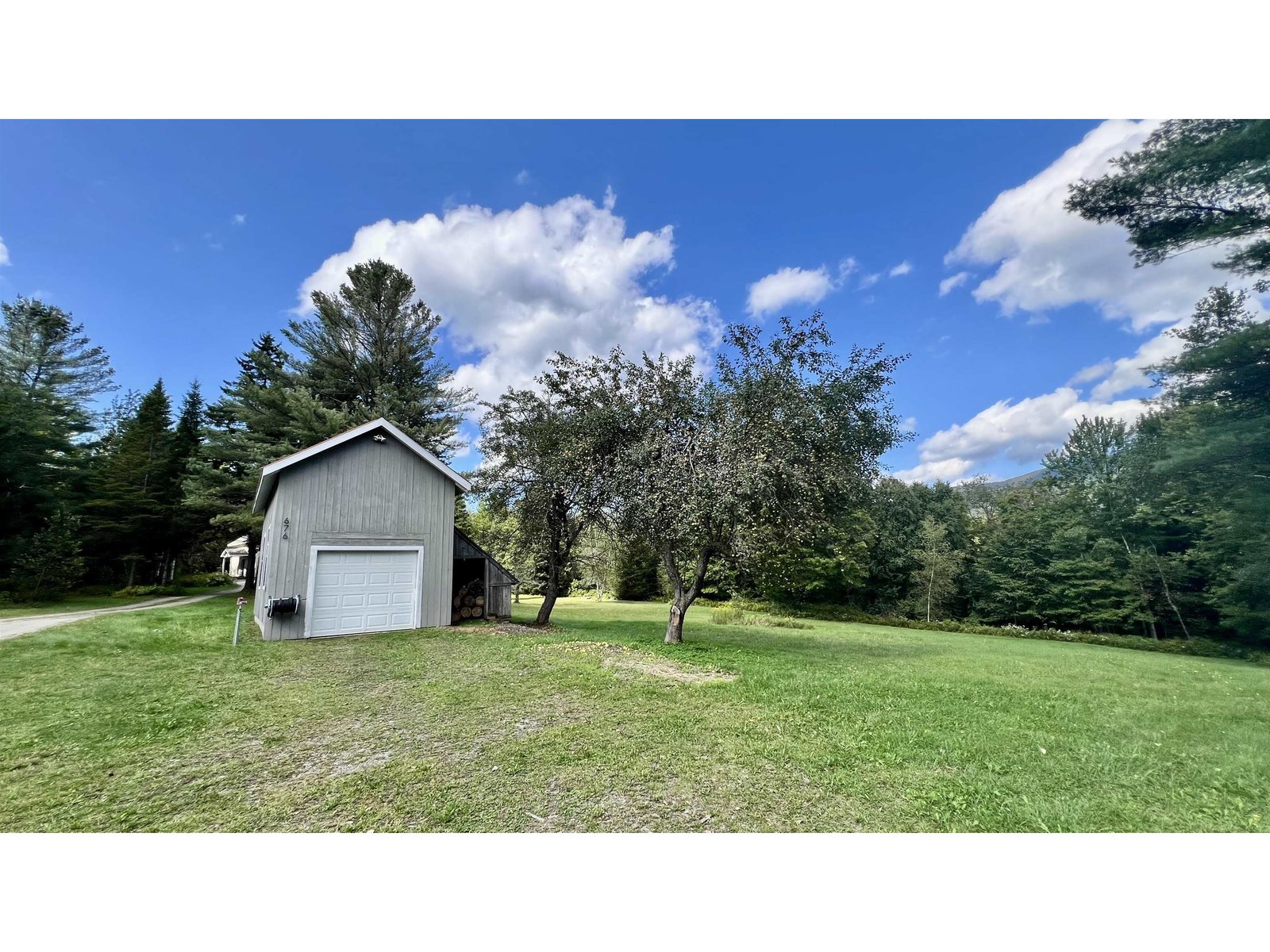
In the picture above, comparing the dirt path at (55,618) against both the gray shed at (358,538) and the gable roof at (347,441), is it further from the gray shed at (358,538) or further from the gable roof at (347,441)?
the gable roof at (347,441)

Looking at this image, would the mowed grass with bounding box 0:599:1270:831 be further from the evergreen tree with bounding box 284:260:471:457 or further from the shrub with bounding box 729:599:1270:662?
the evergreen tree with bounding box 284:260:471:457

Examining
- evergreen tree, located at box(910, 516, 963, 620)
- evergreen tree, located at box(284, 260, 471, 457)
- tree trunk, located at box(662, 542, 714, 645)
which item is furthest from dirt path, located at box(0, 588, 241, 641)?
evergreen tree, located at box(910, 516, 963, 620)

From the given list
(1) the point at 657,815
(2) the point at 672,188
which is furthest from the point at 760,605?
(1) the point at 657,815

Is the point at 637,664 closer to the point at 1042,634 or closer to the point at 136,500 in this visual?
the point at 1042,634

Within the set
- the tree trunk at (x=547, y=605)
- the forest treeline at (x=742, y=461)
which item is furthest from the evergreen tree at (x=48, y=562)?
the tree trunk at (x=547, y=605)

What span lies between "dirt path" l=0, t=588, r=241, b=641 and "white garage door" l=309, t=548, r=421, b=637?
476cm

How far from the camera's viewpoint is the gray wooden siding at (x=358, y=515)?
30.4 feet

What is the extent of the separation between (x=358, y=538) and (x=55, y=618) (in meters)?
8.93

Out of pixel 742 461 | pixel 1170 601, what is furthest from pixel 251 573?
pixel 1170 601

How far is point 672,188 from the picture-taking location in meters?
7.09

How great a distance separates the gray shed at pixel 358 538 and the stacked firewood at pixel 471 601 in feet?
8.25

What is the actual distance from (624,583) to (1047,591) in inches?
905

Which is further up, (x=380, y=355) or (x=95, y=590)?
(x=380, y=355)

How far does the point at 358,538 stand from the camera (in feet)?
32.1
